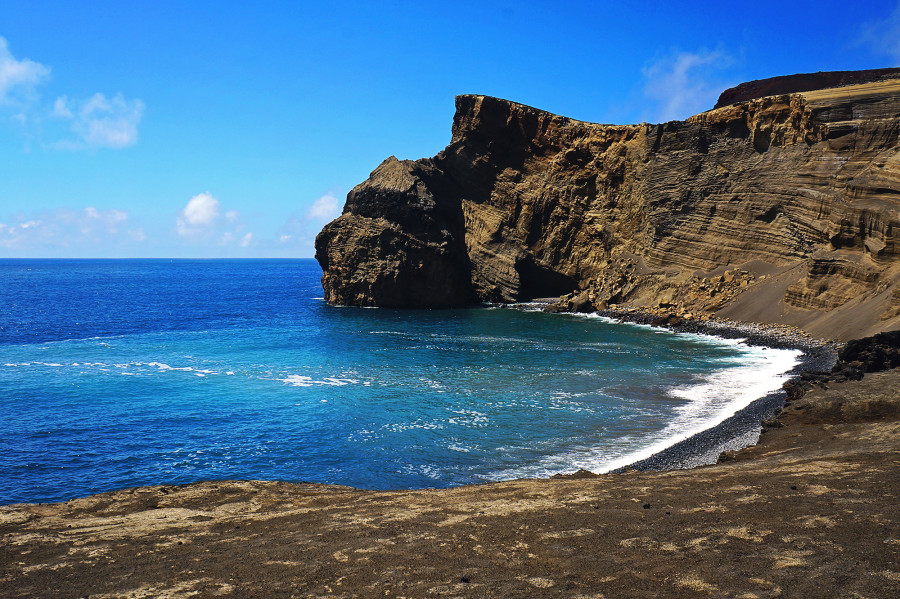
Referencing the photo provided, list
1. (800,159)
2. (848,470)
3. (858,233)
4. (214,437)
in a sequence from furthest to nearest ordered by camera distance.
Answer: (800,159) → (858,233) → (214,437) → (848,470)

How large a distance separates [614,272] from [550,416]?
46.1 meters

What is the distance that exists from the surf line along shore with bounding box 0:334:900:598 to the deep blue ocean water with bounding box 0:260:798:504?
6.36 m

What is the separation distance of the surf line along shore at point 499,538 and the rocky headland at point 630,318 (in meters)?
0.06

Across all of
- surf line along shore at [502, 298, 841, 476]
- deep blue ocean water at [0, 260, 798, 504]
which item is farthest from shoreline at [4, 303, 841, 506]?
deep blue ocean water at [0, 260, 798, 504]

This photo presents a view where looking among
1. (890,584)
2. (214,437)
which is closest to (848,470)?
(890,584)

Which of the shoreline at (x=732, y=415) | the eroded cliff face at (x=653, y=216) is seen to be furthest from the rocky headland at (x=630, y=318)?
the shoreline at (x=732, y=415)

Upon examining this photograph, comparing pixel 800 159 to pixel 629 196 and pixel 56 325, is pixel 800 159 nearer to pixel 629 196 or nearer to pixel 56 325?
pixel 629 196

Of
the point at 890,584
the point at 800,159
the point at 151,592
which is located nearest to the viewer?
the point at 890,584

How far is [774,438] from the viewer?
67.0 feet

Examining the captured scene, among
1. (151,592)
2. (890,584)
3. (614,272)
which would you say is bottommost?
(151,592)

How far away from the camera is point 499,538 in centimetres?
1152

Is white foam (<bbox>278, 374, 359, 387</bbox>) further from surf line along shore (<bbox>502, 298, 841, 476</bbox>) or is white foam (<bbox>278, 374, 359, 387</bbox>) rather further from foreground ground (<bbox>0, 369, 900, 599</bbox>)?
foreground ground (<bbox>0, 369, 900, 599</bbox>)

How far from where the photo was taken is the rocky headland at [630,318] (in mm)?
10094

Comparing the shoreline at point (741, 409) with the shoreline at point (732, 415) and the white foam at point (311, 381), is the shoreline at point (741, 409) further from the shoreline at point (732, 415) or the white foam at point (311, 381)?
the white foam at point (311, 381)
